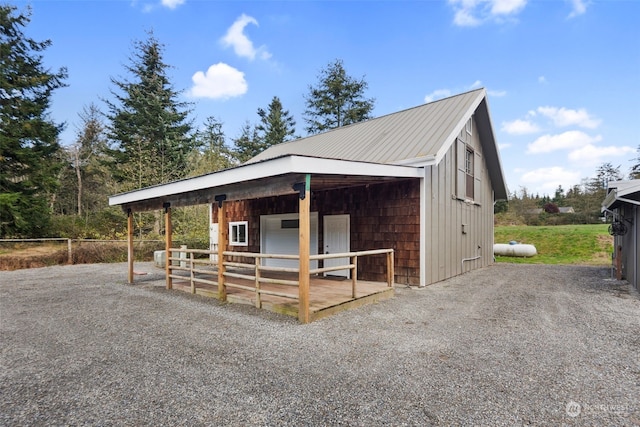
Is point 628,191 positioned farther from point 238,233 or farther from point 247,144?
point 247,144

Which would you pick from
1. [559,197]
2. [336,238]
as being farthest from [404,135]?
[559,197]

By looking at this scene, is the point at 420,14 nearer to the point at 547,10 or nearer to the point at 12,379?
the point at 547,10

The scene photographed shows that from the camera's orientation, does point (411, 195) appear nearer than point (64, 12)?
Yes

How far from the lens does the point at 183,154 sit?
20.5 meters

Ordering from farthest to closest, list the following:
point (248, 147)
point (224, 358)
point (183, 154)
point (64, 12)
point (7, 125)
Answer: point (248, 147) → point (183, 154) → point (7, 125) → point (64, 12) → point (224, 358)

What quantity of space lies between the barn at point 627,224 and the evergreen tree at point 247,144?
23.0 metres

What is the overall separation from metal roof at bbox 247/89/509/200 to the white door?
169cm

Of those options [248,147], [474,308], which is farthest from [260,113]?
[474,308]

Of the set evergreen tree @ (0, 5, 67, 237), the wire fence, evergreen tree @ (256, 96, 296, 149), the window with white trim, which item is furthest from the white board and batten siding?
evergreen tree @ (256, 96, 296, 149)

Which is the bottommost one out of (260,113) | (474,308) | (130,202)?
(474,308)

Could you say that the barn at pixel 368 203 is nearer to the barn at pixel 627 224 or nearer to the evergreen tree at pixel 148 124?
the barn at pixel 627 224

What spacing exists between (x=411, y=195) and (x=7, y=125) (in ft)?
58.4

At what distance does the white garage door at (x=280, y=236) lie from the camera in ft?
33.6

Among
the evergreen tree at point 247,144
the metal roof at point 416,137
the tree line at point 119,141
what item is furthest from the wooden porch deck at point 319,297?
the evergreen tree at point 247,144
